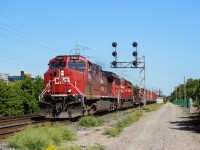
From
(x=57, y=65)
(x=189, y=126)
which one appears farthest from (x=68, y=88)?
(x=189, y=126)

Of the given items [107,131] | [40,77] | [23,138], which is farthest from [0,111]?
[23,138]

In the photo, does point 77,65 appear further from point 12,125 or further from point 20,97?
point 20,97

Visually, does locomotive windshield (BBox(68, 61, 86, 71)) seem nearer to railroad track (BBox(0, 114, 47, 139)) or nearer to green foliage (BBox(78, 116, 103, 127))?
railroad track (BBox(0, 114, 47, 139))

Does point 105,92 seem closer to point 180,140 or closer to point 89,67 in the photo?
point 89,67

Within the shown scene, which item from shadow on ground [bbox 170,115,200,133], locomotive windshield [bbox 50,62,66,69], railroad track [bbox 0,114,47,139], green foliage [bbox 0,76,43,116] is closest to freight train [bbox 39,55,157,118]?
locomotive windshield [bbox 50,62,66,69]

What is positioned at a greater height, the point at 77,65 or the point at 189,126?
the point at 77,65

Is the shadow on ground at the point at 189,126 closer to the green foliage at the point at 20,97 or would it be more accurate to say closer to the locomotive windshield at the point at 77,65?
the locomotive windshield at the point at 77,65

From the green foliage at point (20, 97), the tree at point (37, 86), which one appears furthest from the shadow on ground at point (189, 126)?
the tree at point (37, 86)

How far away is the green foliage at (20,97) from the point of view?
27750 millimetres

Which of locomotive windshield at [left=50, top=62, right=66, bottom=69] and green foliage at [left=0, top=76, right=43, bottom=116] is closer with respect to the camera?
locomotive windshield at [left=50, top=62, right=66, bottom=69]

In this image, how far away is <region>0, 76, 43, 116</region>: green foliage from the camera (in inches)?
1093

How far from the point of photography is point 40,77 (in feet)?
112

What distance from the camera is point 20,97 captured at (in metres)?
29.8

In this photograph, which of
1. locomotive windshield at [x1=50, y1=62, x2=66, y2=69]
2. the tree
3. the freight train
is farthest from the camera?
the tree
